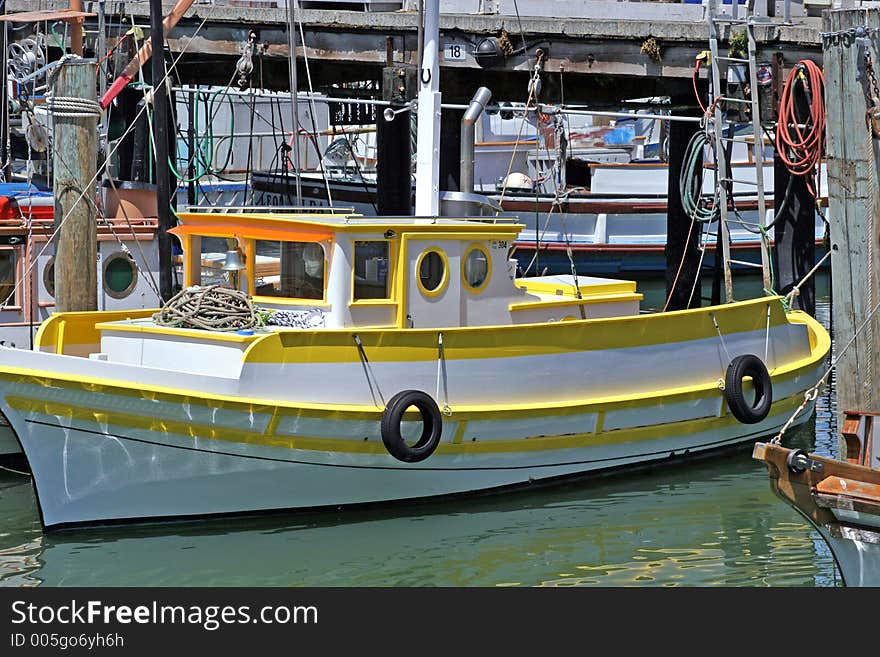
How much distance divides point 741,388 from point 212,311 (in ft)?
18.3

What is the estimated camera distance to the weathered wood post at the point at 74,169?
1233 cm

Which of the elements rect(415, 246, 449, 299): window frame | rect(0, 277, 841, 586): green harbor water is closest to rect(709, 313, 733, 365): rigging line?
rect(0, 277, 841, 586): green harbor water

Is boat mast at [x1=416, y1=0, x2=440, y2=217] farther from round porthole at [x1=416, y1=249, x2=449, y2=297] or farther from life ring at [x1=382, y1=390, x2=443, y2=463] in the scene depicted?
Answer: life ring at [x1=382, y1=390, x2=443, y2=463]

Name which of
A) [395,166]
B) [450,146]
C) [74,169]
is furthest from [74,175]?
[450,146]

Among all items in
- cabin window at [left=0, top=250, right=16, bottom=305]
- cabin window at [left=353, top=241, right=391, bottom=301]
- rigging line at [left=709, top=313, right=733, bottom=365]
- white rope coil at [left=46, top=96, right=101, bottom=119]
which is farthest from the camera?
cabin window at [left=0, top=250, right=16, bottom=305]

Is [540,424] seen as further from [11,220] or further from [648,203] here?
[648,203]

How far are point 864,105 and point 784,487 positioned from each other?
309 cm

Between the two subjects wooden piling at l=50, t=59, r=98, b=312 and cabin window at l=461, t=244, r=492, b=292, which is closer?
wooden piling at l=50, t=59, r=98, b=312

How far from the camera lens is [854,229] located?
32.9 feet

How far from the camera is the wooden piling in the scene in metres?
12.3

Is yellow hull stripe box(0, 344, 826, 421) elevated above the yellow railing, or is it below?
below

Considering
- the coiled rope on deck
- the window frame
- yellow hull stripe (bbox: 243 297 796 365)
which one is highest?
the window frame

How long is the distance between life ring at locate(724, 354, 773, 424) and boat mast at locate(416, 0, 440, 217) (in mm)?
3495

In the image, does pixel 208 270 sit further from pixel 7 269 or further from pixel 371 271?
pixel 7 269
